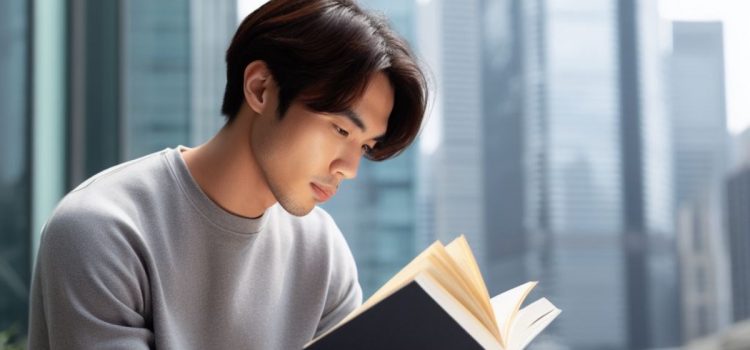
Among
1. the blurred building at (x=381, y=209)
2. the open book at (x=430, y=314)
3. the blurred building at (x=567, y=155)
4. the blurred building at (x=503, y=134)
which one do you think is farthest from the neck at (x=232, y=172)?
the blurred building at (x=503, y=134)

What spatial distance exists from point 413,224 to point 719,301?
90cm

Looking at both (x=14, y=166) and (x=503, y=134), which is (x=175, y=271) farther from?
(x=503, y=134)

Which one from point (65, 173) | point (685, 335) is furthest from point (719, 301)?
point (65, 173)

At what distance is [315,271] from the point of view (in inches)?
41.2

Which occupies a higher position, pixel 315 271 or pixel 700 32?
pixel 700 32

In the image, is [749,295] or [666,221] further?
[666,221]

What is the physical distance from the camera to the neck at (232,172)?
3.16ft

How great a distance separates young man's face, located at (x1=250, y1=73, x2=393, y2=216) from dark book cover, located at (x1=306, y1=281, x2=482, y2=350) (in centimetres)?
23

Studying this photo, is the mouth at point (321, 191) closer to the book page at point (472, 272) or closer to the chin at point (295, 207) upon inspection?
the chin at point (295, 207)

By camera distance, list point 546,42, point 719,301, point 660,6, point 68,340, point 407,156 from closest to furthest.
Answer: point 68,340, point 407,156, point 719,301, point 660,6, point 546,42

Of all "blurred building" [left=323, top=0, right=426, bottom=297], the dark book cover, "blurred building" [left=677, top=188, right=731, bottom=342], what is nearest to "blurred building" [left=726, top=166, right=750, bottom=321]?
"blurred building" [left=677, top=188, right=731, bottom=342]

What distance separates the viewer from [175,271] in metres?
0.92

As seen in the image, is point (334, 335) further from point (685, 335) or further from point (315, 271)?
point (685, 335)

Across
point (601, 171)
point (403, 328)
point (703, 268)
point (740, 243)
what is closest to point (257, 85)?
point (403, 328)
